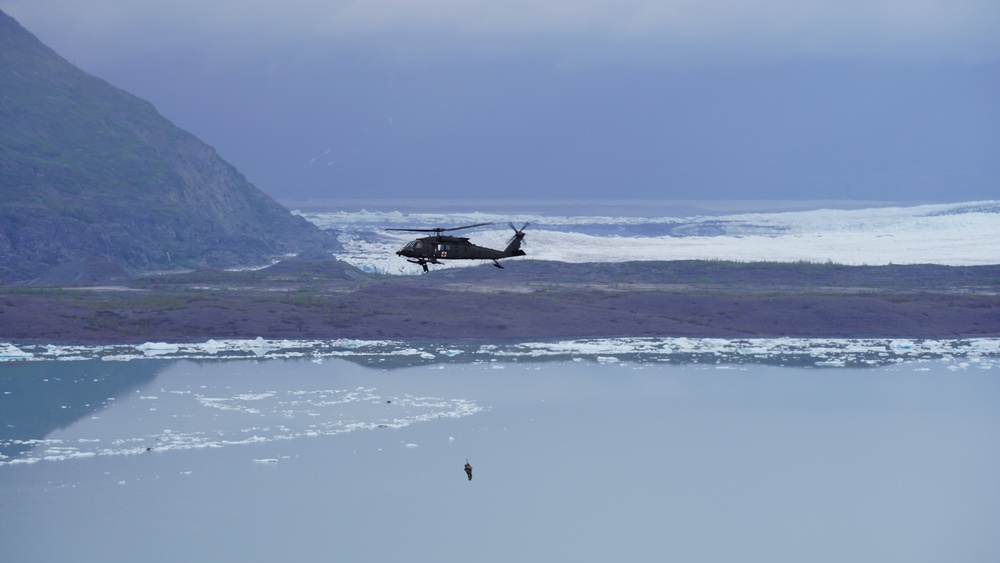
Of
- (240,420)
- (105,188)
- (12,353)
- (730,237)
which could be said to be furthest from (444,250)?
(730,237)

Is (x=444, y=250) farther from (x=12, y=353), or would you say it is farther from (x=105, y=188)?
(x=105, y=188)

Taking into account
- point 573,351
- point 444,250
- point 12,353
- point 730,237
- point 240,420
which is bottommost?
point 240,420

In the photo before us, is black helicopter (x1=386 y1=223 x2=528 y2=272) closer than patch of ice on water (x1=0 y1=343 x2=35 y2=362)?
Yes

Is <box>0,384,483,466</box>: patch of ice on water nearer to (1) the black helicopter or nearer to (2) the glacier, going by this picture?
(1) the black helicopter

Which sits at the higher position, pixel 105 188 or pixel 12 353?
pixel 105 188

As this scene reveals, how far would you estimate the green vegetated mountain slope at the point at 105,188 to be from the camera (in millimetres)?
62812

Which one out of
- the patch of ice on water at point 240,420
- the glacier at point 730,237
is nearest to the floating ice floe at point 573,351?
the patch of ice on water at point 240,420

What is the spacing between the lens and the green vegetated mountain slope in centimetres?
6281

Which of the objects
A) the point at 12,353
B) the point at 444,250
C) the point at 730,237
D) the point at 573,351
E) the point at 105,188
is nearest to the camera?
the point at 444,250

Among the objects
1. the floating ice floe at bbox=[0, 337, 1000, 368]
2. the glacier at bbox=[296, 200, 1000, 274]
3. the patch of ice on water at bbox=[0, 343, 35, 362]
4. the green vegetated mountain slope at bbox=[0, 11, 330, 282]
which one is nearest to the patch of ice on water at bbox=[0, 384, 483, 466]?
the floating ice floe at bbox=[0, 337, 1000, 368]

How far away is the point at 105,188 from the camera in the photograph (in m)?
70.9

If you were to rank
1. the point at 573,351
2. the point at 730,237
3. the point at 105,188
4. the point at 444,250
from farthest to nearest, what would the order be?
the point at 730,237 < the point at 105,188 < the point at 573,351 < the point at 444,250

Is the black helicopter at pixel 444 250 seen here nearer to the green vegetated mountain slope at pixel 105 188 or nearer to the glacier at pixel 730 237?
the glacier at pixel 730 237

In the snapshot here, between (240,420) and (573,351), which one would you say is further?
(573,351)
